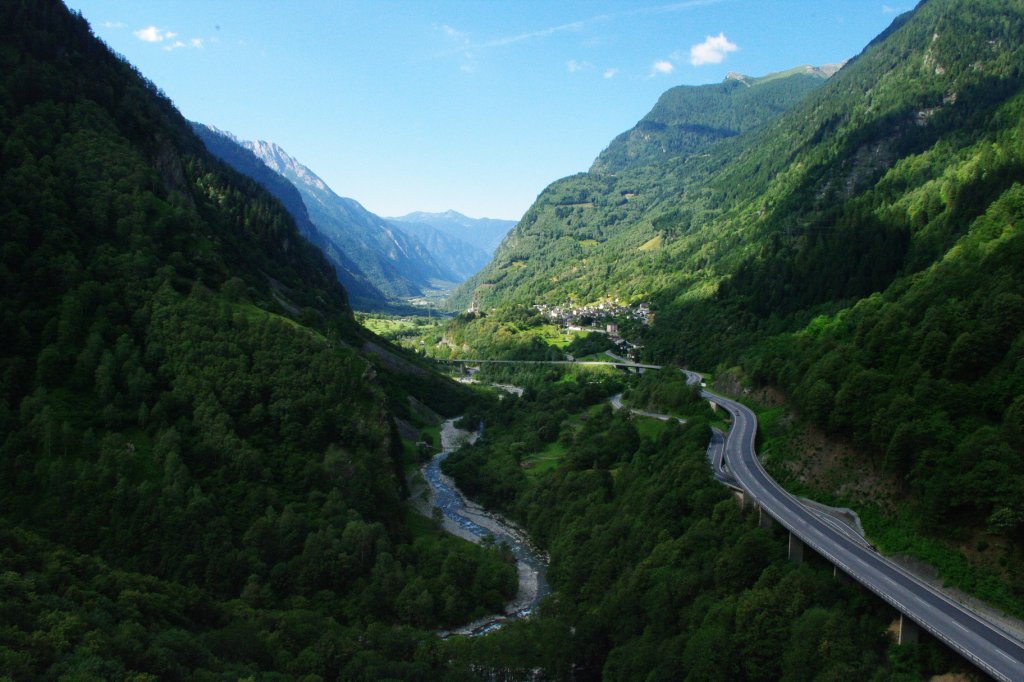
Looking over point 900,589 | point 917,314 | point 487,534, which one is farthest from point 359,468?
point 917,314

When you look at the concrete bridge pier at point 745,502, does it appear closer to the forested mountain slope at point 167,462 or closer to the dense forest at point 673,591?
the dense forest at point 673,591

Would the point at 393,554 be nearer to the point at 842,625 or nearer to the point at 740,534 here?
the point at 740,534

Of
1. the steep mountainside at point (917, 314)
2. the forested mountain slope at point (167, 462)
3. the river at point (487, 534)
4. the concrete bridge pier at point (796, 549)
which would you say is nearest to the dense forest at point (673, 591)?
the concrete bridge pier at point (796, 549)

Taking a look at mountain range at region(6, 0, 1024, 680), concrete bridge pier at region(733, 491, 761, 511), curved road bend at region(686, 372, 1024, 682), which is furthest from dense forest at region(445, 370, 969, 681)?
curved road bend at region(686, 372, 1024, 682)

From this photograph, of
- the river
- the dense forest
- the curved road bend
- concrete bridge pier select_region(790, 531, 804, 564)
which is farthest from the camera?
the river

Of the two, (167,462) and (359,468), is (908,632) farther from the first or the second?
(167,462)

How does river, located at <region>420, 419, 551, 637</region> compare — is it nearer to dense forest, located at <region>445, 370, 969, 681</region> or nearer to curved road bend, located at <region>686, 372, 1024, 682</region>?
dense forest, located at <region>445, 370, 969, 681</region>
